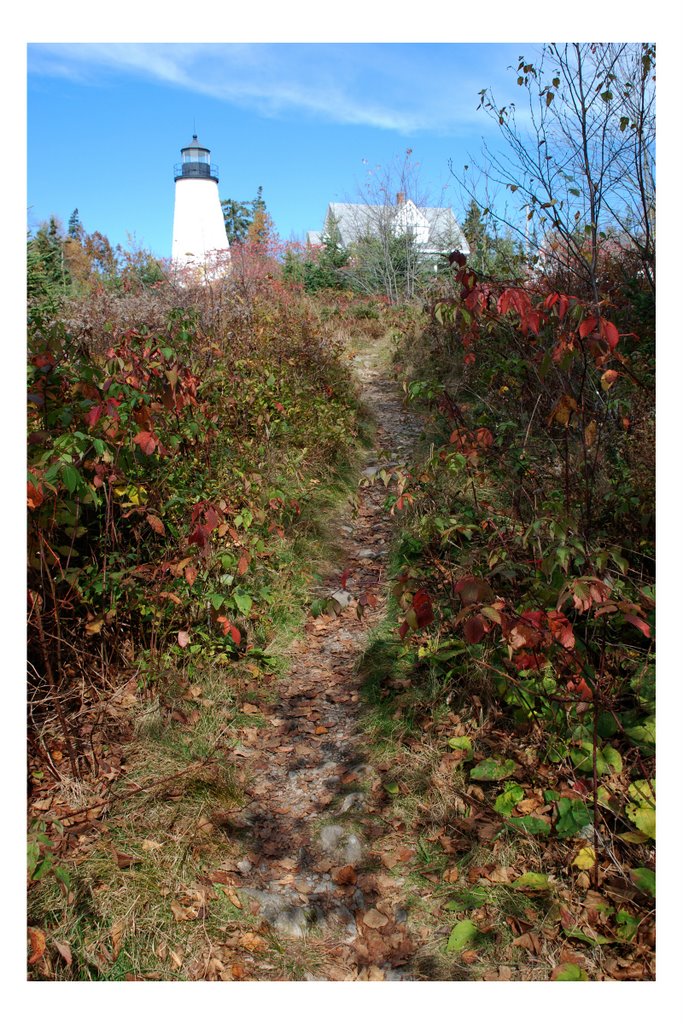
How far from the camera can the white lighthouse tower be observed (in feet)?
70.6

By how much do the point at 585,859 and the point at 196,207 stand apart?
24361 mm

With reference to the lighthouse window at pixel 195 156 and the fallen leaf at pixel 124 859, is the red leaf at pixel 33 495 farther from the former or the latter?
the lighthouse window at pixel 195 156

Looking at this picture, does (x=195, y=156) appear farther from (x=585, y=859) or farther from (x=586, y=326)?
(x=585, y=859)

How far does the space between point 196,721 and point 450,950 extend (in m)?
1.66

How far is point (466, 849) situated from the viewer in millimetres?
2635

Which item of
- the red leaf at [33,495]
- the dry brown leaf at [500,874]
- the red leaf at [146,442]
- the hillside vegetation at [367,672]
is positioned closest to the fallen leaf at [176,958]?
the hillside vegetation at [367,672]

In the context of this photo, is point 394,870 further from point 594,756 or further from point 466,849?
point 594,756

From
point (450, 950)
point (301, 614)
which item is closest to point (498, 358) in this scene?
point (301, 614)

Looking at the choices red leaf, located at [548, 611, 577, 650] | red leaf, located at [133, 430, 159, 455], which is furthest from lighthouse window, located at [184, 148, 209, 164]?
red leaf, located at [548, 611, 577, 650]

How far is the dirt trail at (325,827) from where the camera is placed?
242 cm

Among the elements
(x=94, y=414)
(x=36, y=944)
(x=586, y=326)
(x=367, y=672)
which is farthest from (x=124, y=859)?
(x=586, y=326)

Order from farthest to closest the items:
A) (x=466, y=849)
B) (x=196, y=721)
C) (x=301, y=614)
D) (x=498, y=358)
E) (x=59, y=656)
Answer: (x=498, y=358) → (x=301, y=614) → (x=196, y=721) → (x=59, y=656) → (x=466, y=849)

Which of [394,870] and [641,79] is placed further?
[641,79]

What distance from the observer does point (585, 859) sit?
7.79 ft
